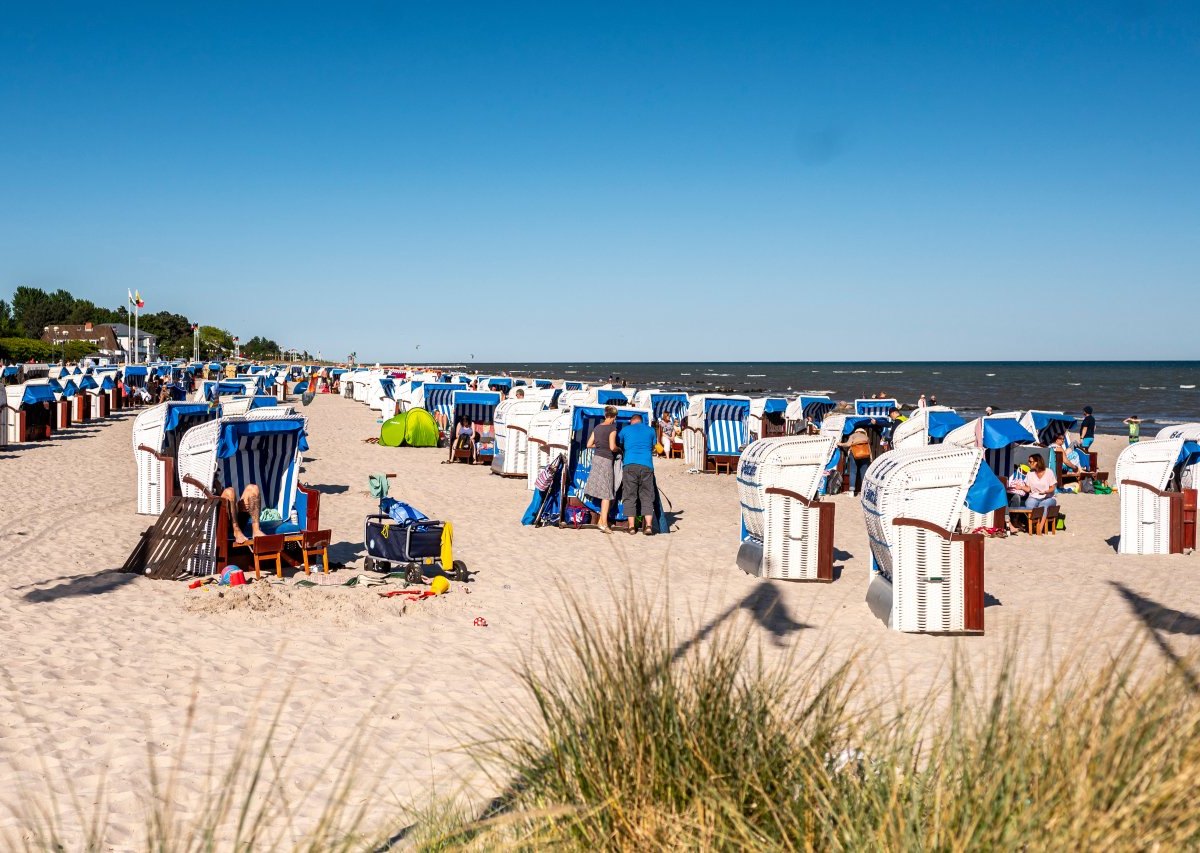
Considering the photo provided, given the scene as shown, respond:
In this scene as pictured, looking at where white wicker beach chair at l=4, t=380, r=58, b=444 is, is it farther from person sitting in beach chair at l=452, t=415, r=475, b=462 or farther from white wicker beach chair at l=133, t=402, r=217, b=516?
white wicker beach chair at l=133, t=402, r=217, b=516

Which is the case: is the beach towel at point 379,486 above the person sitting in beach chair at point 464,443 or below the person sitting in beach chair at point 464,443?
above

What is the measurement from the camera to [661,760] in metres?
3.26

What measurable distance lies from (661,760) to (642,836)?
240 mm

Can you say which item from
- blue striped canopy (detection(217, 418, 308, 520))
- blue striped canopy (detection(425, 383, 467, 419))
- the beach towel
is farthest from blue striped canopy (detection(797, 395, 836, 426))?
blue striped canopy (detection(217, 418, 308, 520))

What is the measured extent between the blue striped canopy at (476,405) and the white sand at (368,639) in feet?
30.1

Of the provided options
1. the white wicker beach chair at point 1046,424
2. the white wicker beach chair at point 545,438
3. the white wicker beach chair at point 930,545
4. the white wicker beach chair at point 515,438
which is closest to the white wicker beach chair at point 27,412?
the white wicker beach chair at point 515,438

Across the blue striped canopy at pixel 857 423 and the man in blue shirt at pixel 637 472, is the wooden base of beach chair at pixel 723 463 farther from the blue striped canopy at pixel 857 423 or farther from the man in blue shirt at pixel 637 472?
the man in blue shirt at pixel 637 472

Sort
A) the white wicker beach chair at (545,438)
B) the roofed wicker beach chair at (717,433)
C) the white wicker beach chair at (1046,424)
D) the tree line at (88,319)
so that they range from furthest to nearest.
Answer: the tree line at (88,319) < the roofed wicker beach chair at (717,433) < the white wicker beach chair at (1046,424) < the white wicker beach chair at (545,438)

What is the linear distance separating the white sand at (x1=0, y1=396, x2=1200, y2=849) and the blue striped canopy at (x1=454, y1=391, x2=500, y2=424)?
9.18 meters

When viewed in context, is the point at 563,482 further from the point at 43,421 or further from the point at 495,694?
the point at 43,421

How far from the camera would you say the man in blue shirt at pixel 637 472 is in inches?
481

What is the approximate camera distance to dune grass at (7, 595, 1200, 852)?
2.64 m

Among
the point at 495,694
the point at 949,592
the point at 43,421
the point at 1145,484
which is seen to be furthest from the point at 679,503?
the point at 43,421

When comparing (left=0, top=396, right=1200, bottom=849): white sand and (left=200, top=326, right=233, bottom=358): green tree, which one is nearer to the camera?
(left=0, top=396, right=1200, bottom=849): white sand
